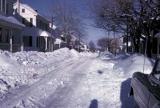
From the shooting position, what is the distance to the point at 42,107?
945 centimetres

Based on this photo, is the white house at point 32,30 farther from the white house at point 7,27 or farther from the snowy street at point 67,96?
the snowy street at point 67,96

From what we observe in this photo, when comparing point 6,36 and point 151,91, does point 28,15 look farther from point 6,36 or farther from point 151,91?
point 151,91

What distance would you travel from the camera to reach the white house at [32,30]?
5400cm

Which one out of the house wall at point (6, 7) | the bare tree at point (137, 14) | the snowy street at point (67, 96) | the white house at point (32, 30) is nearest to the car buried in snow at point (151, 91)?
the snowy street at point (67, 96)

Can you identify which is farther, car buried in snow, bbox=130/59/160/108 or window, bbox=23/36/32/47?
window, bbox=23/36/32/47

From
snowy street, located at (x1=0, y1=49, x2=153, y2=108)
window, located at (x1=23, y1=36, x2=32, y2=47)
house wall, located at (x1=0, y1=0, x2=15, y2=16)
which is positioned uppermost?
house wall, located at (x1=0, y1=0, x2=15, y2=16)

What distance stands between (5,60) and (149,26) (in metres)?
11.7

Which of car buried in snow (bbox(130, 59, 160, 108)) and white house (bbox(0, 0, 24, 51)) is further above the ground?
white house (bbox(0, 0, 24, 51))

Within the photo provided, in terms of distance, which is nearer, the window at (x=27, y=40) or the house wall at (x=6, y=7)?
the house wall at (x=6, y=7)

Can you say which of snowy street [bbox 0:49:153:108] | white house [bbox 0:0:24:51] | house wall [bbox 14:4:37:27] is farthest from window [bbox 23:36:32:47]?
snowy street [bbox 0:49:153:108]

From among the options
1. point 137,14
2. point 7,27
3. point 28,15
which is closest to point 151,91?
point 137,14

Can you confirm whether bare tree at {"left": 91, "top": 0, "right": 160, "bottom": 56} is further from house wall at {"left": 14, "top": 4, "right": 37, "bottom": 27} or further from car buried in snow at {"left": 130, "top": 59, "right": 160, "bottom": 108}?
house wall at {"left": 14, "top": 4, "right": 37, "bottom": 27}

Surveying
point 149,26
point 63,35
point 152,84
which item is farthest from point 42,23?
point 152,84

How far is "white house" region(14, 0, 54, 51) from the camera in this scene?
177ft
